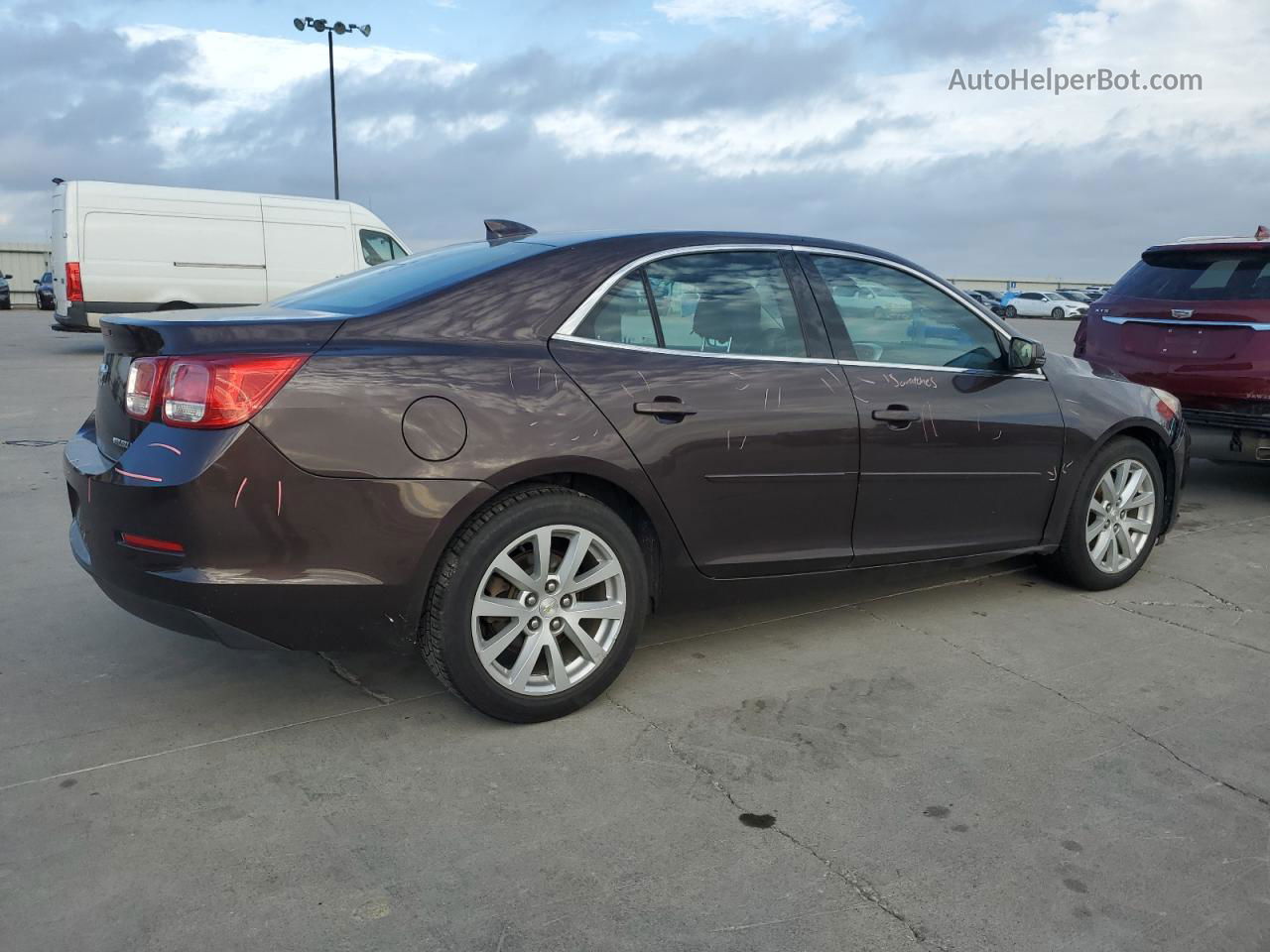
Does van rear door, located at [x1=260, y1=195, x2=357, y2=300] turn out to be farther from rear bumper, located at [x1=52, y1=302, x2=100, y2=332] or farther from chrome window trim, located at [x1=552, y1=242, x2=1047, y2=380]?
chrome window trim, located at [x1=552, y1=242, x2=1047, y2=380]

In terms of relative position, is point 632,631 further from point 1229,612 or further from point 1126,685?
point 1229,612

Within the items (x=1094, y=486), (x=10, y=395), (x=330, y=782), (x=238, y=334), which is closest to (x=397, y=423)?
(x=238, y=334)

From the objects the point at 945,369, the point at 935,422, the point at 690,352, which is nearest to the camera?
the point at 690,352

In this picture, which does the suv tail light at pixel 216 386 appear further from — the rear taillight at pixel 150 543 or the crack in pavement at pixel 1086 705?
the crack in pavement at pixel 1086 705

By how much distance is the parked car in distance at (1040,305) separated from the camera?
2025 inches

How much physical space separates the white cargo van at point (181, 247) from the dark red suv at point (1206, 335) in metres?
12.1

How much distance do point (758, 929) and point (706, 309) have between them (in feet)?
6.91

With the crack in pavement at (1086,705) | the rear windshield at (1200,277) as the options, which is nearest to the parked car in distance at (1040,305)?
the rear windshield at (1200,277)

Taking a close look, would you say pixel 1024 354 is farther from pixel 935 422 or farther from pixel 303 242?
pixel 303 242

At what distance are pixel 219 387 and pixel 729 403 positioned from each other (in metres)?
1.62

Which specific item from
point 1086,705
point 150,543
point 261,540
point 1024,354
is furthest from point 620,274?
point 1086,705

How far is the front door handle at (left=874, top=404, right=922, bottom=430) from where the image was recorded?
159 inches

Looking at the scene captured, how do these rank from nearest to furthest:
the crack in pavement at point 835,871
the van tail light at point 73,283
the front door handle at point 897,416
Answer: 1. the crack in pavement at point 835,871
2. the front door handle at point 897,416
3. the van tail light at point 73,283

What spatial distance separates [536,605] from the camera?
335 cm
